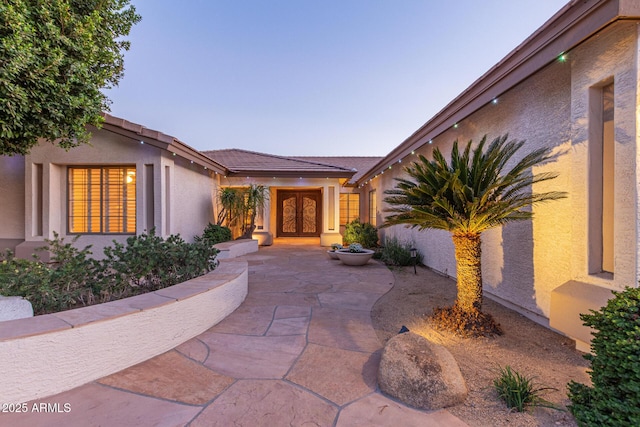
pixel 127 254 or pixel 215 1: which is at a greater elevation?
pixel 215 1

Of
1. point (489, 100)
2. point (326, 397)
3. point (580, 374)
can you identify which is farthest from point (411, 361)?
point (489, 100)

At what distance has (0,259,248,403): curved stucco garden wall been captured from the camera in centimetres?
211

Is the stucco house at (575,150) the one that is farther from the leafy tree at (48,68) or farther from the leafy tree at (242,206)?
the leafy tree at (242,206)

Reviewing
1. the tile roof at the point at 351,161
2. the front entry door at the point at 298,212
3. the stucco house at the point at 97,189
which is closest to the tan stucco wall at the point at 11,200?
the stucco house at the point at 97,189

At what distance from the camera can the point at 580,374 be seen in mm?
2551

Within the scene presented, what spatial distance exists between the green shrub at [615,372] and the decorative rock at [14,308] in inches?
189

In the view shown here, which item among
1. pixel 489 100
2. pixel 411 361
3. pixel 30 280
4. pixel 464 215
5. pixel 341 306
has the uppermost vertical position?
pixel 489 100

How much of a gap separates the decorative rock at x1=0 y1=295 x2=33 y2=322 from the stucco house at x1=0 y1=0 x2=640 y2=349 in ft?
15.8

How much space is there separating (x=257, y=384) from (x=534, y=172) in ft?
14.9

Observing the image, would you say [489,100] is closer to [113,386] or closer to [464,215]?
[464,215]

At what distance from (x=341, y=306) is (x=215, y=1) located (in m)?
14.7

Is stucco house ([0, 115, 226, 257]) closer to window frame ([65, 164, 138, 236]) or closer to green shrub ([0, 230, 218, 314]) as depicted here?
window frame ([65, 164, 138, 236])

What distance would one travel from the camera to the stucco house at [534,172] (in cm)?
260

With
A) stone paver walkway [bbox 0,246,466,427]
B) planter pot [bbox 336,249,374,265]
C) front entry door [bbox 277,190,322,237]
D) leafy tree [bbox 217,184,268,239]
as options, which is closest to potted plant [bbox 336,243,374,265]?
planter pot [bbox 336,249,374,265]
